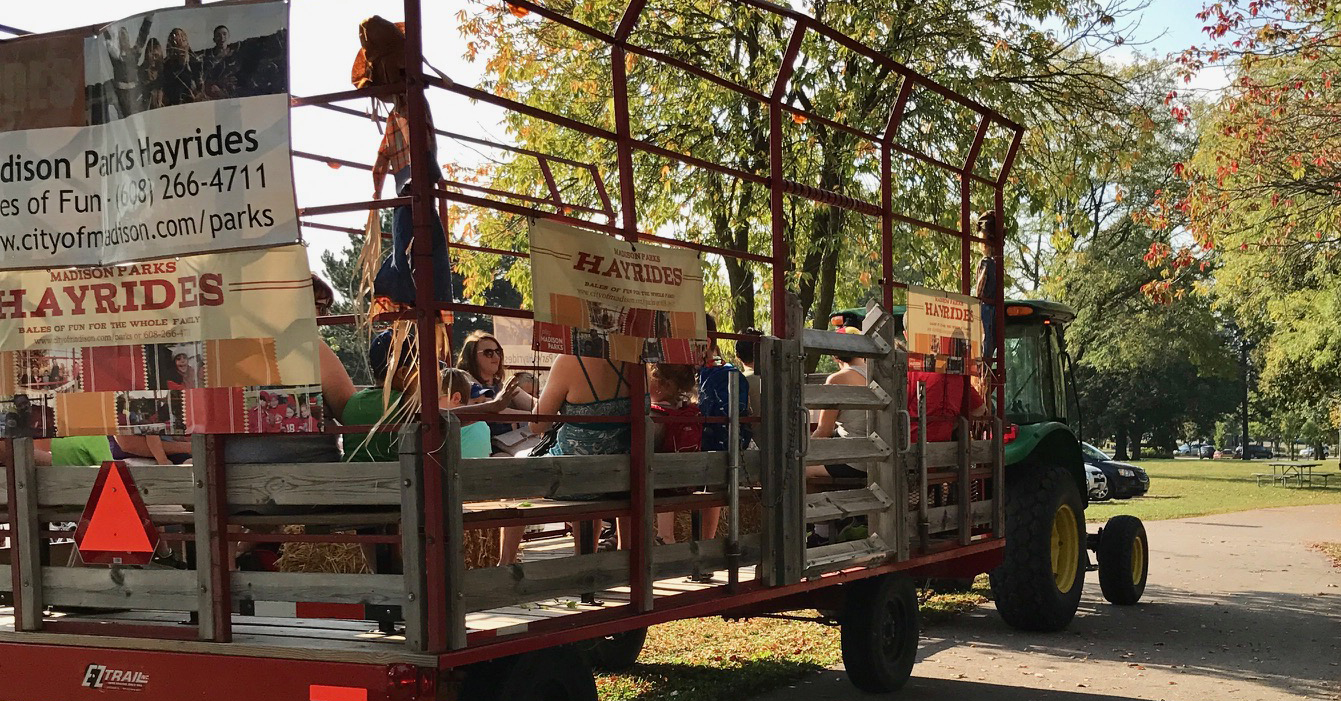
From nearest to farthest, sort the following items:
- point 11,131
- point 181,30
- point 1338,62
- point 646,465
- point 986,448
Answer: point 181,30, point 11,131, point 646,465, point 986,448, point 1338,62

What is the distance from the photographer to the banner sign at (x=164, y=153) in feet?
13.4

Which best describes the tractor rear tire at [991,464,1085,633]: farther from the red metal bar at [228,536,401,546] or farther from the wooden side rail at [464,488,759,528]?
the red metal bar at [228,536,401,546]

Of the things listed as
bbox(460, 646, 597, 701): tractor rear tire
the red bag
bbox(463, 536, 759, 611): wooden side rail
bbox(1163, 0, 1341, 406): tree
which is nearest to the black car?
→ bbox(1163, 0, 1341, 406): tree

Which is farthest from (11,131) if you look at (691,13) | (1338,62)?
(1338,62)

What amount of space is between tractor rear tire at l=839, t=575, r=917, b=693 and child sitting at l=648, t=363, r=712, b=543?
1670mm

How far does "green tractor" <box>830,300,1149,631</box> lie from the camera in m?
9.56

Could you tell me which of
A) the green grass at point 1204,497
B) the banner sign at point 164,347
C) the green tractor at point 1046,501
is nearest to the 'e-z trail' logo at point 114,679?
the banner sign at point 164,347

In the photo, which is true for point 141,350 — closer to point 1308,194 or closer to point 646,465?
point 646,465

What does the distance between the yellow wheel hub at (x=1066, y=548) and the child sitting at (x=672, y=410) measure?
5.18 meters

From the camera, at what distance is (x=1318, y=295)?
22.6 metres

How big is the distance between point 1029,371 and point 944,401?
334 cm

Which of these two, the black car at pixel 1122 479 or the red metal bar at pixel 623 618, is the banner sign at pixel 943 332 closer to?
the red metal bar at pixel 623 618

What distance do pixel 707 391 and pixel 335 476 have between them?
6.40 ft

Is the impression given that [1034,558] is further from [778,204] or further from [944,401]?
[778,204]
